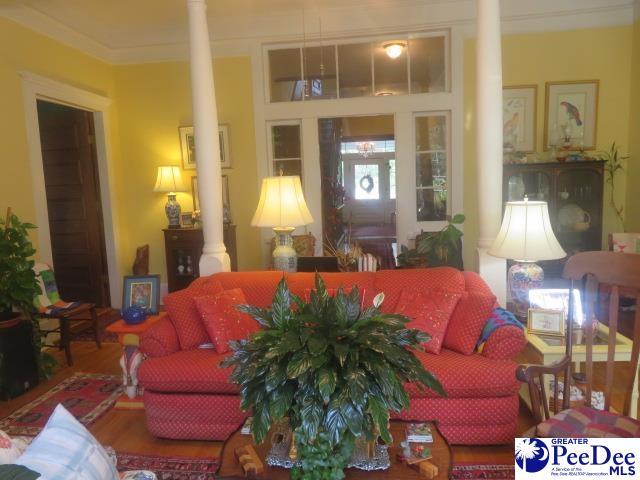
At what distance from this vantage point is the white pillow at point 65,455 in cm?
106

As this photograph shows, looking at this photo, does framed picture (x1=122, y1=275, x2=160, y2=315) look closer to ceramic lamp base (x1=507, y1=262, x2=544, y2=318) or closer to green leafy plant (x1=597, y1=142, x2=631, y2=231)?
ceramic lamp base (x1=507, y1=262, x2=544, y2=318)

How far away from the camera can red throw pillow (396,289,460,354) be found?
267cm

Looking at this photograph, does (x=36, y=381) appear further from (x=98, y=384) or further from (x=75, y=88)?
(x=75, y=88)

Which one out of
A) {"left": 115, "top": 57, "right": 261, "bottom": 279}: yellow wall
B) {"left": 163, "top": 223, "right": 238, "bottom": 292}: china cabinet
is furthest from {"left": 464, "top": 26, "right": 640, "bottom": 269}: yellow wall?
{"left": 163, "top": 223, "right": 238, "bottom": 292}: china cabinet

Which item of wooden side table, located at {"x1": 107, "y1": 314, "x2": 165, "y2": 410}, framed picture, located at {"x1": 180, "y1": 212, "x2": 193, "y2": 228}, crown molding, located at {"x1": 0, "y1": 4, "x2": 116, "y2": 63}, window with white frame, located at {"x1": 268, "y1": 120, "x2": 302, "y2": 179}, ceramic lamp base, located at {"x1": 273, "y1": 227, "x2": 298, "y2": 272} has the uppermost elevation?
crown molding, located at {"x1": 0, "y1": 4, "x2": 116, "y2": 63}

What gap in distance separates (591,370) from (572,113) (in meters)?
3.81

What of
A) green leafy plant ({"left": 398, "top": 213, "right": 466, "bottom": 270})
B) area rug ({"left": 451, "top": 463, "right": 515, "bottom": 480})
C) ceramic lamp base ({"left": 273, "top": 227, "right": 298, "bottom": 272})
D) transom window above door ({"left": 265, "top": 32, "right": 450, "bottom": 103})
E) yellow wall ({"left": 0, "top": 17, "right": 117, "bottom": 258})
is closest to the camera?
area rug ({"left": 451, "top": 463, "right": 515, "bottom": 480})

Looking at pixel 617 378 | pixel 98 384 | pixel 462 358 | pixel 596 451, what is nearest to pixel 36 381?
pixel 98 384

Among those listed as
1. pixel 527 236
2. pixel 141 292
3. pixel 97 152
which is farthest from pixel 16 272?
pixel 527 236

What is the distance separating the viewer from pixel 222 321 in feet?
9.21

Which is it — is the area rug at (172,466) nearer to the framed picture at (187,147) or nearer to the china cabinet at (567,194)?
the framed picture at (187,147)

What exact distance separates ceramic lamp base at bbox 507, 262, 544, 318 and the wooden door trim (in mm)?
4065

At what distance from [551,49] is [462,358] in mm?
3876

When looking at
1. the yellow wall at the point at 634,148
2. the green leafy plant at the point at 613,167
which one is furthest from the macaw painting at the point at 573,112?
the yellow wall at the point at 634,148
